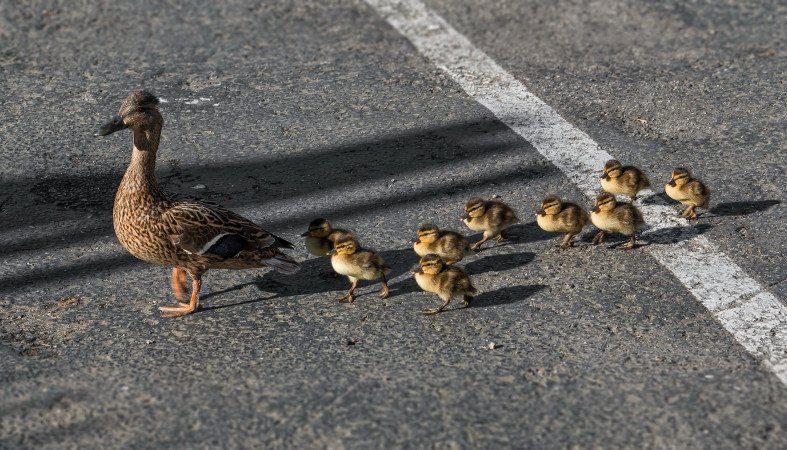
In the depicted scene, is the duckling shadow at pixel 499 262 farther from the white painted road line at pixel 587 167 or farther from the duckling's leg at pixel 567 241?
the white painted road line at pixel 587 167

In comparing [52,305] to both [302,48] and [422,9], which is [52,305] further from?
[422,9]

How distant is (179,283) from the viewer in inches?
264

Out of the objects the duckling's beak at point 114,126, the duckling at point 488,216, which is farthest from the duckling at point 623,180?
the duckling's beak at point 114,126

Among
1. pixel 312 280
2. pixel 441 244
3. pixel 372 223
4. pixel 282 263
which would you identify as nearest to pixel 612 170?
pixel 441 244

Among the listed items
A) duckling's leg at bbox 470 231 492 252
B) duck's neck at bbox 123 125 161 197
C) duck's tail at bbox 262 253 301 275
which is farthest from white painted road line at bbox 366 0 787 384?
duck's neck at bbox 123 125 161 197

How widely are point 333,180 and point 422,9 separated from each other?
307 centimetres

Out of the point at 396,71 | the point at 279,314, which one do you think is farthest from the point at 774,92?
the point at 279,314

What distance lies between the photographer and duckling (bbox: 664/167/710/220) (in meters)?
7.18

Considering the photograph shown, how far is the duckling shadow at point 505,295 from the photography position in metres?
6.48

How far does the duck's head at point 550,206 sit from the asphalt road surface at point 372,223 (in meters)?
0.24

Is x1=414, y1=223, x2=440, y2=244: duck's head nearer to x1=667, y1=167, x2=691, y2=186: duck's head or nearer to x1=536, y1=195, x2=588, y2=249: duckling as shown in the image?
x1=536, y1=195, x2=588, y2=249: duckling

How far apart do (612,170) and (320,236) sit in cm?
191

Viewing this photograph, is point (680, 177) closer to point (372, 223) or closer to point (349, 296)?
point (372, 223)

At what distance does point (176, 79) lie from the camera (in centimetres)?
929
